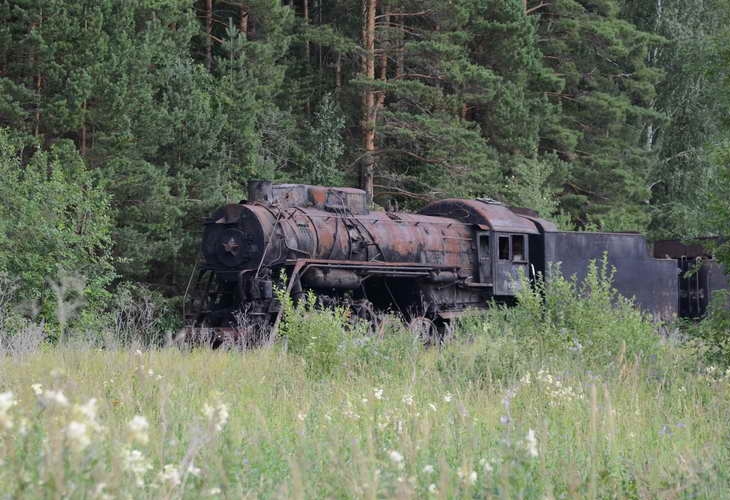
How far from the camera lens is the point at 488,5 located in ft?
95.7

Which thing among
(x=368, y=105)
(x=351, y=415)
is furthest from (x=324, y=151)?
(x=351, y=415)

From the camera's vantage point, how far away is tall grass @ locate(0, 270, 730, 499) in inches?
132

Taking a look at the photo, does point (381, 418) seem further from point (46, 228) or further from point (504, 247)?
point (504, 247)

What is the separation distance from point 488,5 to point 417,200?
693cm

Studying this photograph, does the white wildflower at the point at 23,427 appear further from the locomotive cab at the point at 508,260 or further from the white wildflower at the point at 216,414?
the locomotive cab at the point at 508,260

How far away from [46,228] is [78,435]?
14.3 meters

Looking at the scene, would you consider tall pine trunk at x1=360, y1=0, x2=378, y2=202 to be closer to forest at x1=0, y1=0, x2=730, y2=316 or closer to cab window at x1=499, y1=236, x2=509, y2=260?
forest at x1=0, y1=0, x2=730, y2=316

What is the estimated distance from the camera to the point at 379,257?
52.4 ft

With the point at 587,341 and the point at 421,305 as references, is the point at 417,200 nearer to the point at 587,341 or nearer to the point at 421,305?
the point at 421,305

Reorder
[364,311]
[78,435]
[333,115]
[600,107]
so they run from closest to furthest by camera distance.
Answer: [78,435], [364,311], [333,115], [600,107]

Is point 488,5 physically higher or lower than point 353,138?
higher

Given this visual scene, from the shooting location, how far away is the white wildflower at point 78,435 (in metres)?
2.52

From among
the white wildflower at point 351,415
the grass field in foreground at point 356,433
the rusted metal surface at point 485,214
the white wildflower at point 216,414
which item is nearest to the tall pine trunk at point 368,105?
the rusted metal surface at point 485,214

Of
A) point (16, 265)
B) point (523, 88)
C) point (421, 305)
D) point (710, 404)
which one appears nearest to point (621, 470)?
point (710, 404)
